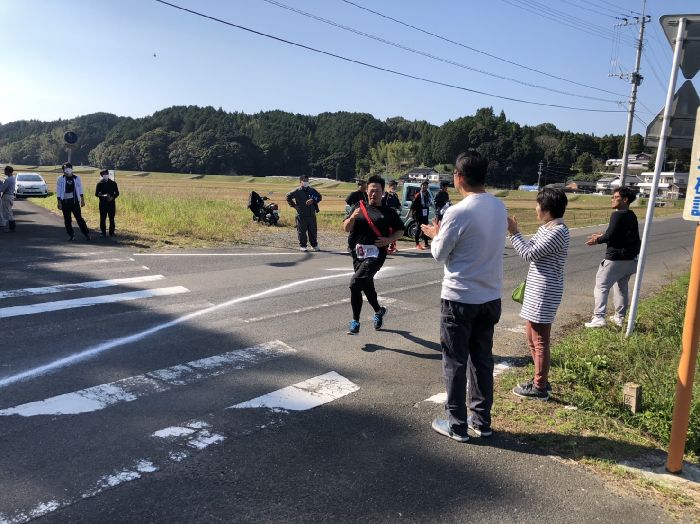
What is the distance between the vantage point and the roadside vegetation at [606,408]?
145 inches

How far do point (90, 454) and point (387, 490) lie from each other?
1976 millimetres

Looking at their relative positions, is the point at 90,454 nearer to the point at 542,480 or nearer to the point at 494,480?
the point at 494,480

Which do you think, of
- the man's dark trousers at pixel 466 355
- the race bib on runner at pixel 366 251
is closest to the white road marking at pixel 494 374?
the man's dark trousers at pixel 466 355

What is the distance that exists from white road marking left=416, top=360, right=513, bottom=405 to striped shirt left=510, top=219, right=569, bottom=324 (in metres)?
1.03

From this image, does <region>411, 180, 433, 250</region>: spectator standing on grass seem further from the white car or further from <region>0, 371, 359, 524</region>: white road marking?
the white car

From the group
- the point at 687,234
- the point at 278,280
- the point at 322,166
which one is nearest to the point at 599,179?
the point at 322,166

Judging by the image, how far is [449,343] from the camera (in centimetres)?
374

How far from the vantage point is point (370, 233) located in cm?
634

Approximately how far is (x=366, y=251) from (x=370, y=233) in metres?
0.24

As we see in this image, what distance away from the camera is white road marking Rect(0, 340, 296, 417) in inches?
160

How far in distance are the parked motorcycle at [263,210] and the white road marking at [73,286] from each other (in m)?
10.7

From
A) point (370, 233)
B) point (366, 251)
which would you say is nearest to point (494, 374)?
point (366, 251)

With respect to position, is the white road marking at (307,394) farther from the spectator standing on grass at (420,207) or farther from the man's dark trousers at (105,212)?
the man's dark trousers at (105,212)

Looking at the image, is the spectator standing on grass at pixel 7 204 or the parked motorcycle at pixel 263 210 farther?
the parked motorcycle at pixel 263 210
